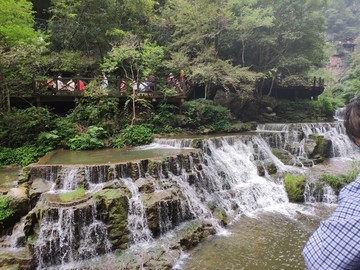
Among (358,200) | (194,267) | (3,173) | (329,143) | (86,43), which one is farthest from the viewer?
(86,43)

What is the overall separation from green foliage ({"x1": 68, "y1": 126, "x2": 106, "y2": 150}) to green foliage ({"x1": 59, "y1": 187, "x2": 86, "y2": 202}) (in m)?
3.76

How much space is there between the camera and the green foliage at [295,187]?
910 centimetres

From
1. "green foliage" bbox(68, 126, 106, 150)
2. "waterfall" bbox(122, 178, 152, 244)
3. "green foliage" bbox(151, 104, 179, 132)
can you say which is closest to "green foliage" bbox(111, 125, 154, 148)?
"green foliage" bbox(68, 126, 106, 150)

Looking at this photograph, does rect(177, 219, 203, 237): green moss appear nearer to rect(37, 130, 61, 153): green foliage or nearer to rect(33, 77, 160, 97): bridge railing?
rect(37, 130, 61, 153): green foliage

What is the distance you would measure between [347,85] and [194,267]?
28324 mm

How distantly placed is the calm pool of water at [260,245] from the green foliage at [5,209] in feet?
13.9

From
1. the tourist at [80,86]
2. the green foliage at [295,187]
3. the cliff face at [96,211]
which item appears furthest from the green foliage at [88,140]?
the green foliage at [295,187]

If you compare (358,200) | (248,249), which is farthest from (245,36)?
(358,200)

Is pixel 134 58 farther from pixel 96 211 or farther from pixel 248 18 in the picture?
pixel 96 211

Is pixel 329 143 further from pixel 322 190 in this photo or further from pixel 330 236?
pixel 330 236

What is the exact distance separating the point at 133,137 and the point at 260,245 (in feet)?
22.7

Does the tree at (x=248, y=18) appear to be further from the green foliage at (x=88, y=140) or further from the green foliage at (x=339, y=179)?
the green foliage at (x=88, y=140)

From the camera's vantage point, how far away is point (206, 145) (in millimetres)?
10859

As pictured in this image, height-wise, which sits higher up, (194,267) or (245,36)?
(245,36)
